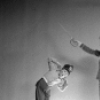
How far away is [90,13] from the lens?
1725 mm

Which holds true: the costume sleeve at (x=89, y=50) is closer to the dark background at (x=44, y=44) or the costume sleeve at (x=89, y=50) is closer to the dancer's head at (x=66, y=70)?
the dark background at (x=44, y=44)

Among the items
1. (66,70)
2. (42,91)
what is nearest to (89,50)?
(66,70)

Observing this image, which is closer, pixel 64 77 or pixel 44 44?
pixel 64 77

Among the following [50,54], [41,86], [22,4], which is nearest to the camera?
[41,86]

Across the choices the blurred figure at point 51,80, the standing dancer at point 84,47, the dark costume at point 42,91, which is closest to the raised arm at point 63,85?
the blurred figure at point 51,80

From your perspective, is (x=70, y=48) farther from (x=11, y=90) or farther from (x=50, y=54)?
(x=11, y=90)

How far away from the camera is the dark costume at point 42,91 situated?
161 cm

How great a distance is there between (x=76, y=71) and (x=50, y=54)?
332 mm

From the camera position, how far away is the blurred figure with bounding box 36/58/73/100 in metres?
1.61

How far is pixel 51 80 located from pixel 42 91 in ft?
0.48

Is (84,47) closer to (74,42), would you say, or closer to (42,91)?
(74,42)

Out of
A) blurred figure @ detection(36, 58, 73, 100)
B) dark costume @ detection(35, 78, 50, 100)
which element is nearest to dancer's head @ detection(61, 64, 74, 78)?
blurred figure @ detection(36, 58, 73, 100)

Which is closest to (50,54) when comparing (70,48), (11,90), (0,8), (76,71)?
(70,48)

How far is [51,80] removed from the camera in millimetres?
1610
